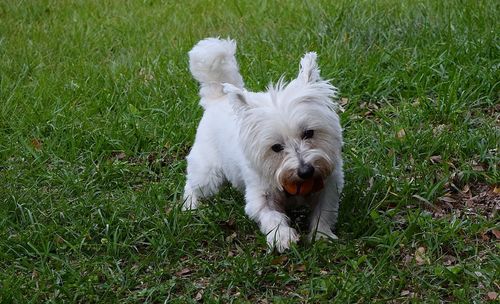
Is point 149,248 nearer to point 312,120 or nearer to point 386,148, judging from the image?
point 312,120

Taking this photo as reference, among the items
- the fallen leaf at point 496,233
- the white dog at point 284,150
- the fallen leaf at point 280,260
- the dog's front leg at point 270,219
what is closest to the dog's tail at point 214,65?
the white dog at point 284,150

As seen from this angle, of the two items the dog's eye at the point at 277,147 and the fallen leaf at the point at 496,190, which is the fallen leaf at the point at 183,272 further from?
the fallen leaf at the point at 496,190

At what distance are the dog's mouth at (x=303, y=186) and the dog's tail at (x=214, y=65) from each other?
117 centimetres

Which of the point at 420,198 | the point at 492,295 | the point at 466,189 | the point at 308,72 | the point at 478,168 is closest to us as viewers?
the point at 492,295

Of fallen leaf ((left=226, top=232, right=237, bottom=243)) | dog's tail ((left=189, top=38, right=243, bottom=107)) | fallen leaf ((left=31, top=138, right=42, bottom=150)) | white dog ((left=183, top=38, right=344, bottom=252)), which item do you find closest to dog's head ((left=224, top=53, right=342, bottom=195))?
white dog ((left=183, top=38, right=344, bottom=252))

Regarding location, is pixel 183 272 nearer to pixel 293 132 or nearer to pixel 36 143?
pixel 293 132

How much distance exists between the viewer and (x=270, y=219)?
15.9ft

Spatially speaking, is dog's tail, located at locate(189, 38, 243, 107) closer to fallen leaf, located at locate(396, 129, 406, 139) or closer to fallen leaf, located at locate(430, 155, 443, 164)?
fallen leaf, located at locate(396, 129, 406, 139)

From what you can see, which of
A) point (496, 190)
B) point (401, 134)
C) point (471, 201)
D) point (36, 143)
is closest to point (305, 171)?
point (471, 201)

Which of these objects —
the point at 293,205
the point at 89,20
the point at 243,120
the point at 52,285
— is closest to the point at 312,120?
the point at 243,120

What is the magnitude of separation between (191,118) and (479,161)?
2.30m

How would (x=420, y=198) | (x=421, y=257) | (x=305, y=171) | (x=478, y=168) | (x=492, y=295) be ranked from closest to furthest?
(x=492, y=295) < (x=305, y=171) < (x=421, y=257) < (x=420, y=198) < (x=478, y=168)

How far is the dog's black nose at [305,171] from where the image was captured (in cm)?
454

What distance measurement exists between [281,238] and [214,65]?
139cm
